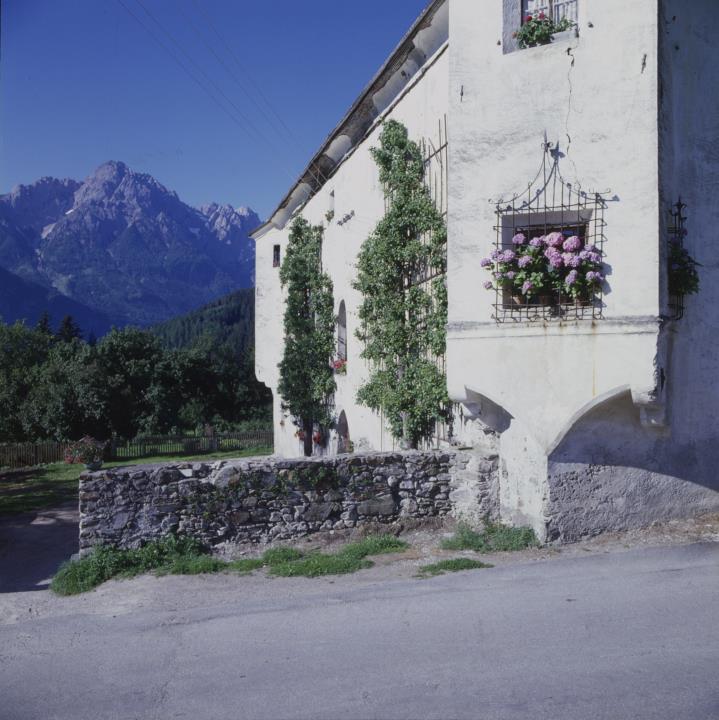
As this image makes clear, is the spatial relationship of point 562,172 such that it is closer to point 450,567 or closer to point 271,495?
point 450,567

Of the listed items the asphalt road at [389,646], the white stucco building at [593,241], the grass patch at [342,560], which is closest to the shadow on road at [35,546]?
the asphalt road at [389,646]

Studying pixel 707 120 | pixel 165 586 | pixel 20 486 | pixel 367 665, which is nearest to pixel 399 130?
pixel 707 120

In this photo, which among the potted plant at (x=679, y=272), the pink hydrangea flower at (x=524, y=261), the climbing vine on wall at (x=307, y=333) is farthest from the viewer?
the climbing vine on wall at (x=307, y=333)

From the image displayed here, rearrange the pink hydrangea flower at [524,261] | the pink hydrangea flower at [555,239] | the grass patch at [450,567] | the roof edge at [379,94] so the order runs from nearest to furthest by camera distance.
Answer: the grass patch at [450,567] → the pink hydrangea flower at [555,239] → the pink hydrangea flower at [524,261] → the roof edge at [379,94]

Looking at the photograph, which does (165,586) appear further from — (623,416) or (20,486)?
(20,486)

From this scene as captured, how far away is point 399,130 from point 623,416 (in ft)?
25.9

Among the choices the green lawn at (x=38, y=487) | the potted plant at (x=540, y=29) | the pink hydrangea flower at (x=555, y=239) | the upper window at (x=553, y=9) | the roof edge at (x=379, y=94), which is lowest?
the green lawn at (x=38, y=487)

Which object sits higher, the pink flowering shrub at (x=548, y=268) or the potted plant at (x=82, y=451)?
the pink flowering shrub at (x=548, y=268)

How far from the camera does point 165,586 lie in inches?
365

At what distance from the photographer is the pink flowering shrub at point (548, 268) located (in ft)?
30.9

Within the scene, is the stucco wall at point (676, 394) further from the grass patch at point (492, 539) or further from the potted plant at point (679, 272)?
the grass patch at point (492, 539)

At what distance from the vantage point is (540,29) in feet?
32.6

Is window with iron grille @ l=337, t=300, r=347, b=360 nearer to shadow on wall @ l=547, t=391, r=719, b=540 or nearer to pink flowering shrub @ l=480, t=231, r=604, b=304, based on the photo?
pink flowering shrub @ l=480, t=231, r=604, b=304

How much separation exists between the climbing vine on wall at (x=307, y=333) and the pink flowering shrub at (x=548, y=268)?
10.6 metres
